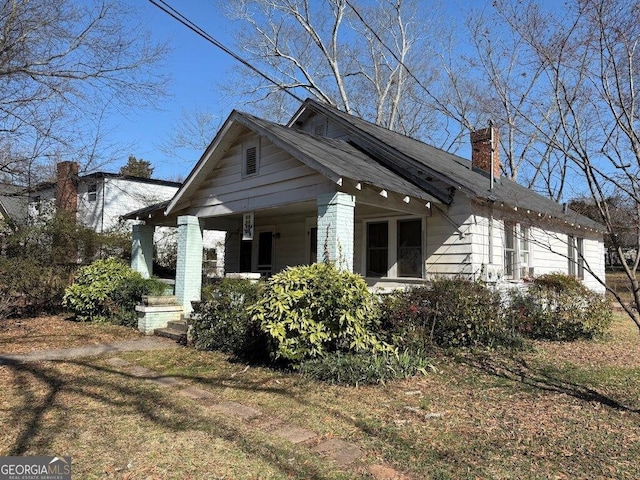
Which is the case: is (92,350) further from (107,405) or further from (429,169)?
(429,169)

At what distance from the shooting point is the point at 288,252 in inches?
565

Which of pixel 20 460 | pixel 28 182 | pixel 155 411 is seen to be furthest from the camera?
pixel 28 182

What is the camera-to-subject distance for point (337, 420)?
465 centimetres

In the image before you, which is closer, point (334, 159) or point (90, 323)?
point (334, 159)

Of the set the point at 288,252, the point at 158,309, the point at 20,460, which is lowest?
the point at 20,460

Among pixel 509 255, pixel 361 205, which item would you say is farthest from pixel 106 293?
pixel 509 255

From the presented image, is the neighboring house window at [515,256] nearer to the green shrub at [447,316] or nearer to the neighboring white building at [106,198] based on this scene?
the green shrub at [447,316]

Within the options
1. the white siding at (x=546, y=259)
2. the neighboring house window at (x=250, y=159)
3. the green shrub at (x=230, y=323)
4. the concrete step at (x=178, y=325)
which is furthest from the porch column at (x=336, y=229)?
the white siding at (x=546, y=259)

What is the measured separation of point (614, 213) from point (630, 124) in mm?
1352

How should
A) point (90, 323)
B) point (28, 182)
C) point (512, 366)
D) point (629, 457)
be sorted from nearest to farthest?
point (629, 457) < point (512, 366) < point (90, 323) < point (28, 182)

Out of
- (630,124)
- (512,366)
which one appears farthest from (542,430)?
(630,124)

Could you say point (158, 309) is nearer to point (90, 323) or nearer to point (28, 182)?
point (90, 323)

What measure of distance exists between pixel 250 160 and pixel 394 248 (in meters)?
3.95

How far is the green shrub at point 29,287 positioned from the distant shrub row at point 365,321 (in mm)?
5558
